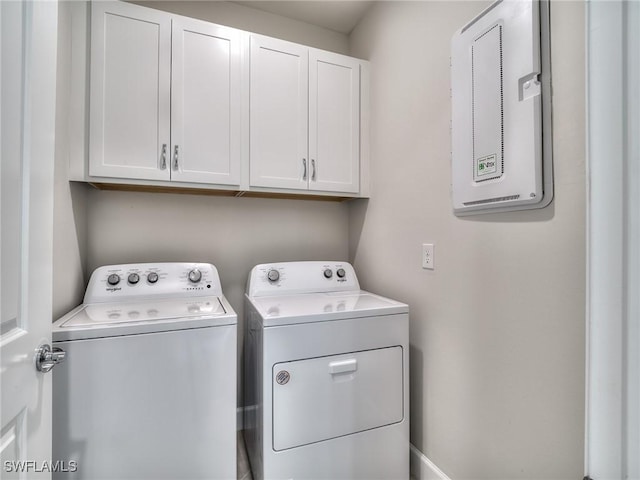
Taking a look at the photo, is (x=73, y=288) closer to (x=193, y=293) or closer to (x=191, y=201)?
(x=193, y=293)

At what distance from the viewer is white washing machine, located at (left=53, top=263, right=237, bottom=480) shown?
1.05m

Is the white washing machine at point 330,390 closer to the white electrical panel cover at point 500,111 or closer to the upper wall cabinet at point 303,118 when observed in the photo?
the white electrical panel cover at point 500,111

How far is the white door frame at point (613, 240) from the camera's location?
21.0 inches

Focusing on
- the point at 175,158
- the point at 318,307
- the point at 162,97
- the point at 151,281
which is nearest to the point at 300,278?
the point at 318,307

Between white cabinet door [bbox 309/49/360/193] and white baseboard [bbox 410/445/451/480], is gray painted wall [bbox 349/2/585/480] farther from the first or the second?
white cabinet door [bbox 309/49/360/193]

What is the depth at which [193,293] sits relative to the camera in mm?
1647

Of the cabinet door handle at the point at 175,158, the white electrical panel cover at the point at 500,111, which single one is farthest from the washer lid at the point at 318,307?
the cabinet door handle at the point at 175,158

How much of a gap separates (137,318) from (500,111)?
1.59 m

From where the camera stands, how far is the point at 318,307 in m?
1.48

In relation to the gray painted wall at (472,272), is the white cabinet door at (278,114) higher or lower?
higher

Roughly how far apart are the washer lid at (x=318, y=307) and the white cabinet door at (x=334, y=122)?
685 mm

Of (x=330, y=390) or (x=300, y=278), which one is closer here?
(x=330, y=390)
